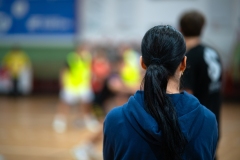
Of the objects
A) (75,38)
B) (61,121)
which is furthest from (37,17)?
(61,121)

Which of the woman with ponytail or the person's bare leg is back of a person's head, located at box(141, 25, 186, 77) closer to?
the woman with ponytail

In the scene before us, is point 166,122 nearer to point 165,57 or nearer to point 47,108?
point 165,57

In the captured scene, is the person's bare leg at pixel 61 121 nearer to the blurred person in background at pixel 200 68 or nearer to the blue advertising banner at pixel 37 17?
the blue advertising banner at pixel 37 17

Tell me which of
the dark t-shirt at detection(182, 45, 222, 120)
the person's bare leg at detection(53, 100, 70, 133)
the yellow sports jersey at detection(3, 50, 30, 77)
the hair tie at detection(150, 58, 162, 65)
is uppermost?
the hair tie at detection(150, 58, 162, 65)

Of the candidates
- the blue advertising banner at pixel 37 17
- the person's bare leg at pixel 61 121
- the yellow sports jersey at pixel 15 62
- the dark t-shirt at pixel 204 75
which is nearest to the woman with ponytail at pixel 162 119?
the dark t-shirt at pixel 204 75

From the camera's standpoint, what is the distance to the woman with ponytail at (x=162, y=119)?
1.48m

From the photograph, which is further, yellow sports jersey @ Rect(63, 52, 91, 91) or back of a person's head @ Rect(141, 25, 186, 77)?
yellow sports jersey @ Rect(63, 52, 91, 91)

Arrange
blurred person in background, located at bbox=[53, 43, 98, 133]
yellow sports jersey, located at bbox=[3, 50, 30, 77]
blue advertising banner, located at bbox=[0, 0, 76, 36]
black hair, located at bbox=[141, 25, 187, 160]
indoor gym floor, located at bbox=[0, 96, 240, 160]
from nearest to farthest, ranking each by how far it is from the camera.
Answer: black hair, located at bbox=[141, 25, 187, 160]
indoor gym floor, located at bbox=[0, 96, 240, 160]
blurred person in background, located at bbox=[53, 43, 98, 133]
yellow sports jersey, located at bbox=[3, 50, 30, 77]
blue advertising banner, located at bbox=[0, 0, 76, 36]

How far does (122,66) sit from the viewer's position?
28.7 feet

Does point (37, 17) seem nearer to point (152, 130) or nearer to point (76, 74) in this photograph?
point (76, 74)

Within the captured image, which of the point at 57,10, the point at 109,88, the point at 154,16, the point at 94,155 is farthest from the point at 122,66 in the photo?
the point at 57,10

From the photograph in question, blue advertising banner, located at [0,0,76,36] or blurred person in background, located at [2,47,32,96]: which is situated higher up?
blue advertising banner, located at [0,0,76,36]

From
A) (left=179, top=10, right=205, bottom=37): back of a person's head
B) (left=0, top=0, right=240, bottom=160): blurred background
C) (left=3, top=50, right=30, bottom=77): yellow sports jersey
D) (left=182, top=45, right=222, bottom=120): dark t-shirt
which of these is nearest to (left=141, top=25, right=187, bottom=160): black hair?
(left=182, top=45, right=222, bottom=120): dark t-shirt

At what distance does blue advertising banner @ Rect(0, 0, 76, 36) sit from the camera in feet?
45.0
